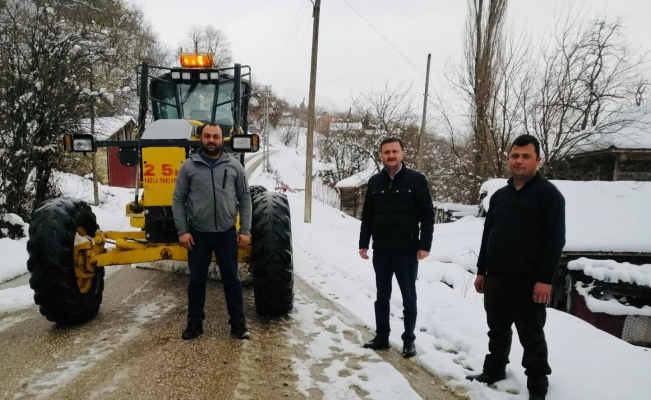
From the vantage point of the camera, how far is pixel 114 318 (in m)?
3.77

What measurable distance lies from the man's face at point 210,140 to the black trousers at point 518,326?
2.29 metres

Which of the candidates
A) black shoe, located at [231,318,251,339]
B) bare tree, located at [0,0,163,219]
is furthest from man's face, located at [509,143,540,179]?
bare tree, located at [0,0,163,219]

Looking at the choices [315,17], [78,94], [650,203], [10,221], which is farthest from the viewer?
[315,17]

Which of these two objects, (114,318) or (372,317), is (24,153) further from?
(372,317)

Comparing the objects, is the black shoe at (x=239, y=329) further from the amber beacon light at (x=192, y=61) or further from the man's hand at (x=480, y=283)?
the amber beacon light at (x=192, y=61)

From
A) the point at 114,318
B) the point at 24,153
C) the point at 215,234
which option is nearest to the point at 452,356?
the point at 215,234

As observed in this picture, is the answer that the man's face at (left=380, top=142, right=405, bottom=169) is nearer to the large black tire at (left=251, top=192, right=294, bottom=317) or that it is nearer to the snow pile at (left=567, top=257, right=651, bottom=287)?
the large black tire at (left=251, top=192, right=294, bottom=317)

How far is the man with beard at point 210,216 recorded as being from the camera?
10.5 ft

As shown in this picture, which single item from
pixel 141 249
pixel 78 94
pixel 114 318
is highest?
pixel 78 94

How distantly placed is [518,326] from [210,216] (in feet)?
7.74

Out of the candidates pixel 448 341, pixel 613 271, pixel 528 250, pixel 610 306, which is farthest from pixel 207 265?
pixel 610 306

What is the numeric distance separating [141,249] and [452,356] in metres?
2.83

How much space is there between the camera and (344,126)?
28000 millimetres

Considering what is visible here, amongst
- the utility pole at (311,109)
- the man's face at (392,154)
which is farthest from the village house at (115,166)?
the man's face at (392,154)
